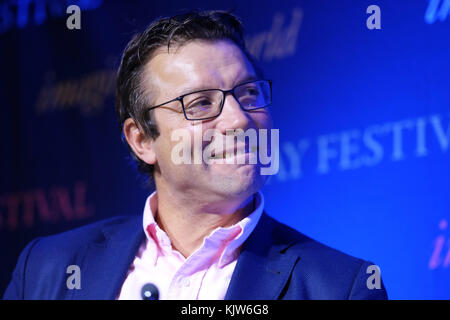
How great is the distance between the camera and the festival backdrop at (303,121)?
2004 millimetres

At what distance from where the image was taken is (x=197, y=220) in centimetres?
176

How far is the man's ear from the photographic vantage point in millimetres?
1854

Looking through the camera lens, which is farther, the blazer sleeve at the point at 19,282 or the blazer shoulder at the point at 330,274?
the blazer sleeve at the point at 19,282

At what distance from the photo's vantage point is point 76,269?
1772mm

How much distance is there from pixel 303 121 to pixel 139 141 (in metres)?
0.70

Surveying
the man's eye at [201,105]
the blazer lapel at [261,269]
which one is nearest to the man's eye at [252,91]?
the man's eye at [201,105]

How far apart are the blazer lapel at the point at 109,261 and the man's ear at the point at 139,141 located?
0.23m

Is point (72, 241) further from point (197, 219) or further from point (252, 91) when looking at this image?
point (252, 91)

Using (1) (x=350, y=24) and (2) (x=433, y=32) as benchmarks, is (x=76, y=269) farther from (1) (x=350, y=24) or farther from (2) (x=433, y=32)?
(2) (x=433, y=32)

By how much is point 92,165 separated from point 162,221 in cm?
73

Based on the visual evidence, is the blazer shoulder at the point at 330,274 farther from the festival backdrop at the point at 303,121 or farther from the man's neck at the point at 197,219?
the festival backdrop at the point at 303,121

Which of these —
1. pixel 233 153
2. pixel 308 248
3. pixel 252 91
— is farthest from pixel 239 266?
pixel 252 91

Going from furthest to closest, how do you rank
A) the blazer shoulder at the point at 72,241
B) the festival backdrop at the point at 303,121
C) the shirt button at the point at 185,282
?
the festival backdrop at the point at 303,121, the blazer shoulder at the point at 72,241, the shirt button at the point at 185,282
